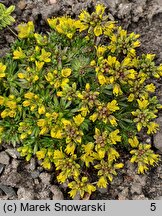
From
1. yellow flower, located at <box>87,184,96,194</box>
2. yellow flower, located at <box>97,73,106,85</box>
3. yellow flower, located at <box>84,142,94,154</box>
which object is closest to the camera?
yellow flower, located at <box>97,73,106,85</box>

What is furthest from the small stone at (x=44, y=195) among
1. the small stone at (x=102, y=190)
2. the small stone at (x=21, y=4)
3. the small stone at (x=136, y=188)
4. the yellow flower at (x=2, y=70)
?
the small stone at (x=21, y=4)

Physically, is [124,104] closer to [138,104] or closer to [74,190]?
[138,104]

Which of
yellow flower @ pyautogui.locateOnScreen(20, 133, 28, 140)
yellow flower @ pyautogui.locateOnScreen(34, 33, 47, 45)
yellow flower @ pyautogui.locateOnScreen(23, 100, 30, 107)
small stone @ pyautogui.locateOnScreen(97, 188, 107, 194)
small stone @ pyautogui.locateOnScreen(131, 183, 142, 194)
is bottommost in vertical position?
small stone @ pyautogui.locateOnScreen(97, 188, 107, 194)

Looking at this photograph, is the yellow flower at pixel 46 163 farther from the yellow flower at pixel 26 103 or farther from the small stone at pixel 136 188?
the small stone at pixel 136 188

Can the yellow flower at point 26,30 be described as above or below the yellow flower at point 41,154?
above

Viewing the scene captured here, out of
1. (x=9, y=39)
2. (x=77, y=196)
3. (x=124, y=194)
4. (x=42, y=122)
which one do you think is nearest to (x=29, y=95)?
(x=42, y=122)

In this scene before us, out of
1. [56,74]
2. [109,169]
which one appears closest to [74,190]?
[109,169]

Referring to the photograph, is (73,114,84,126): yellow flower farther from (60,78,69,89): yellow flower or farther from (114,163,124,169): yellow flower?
(114,163,124,169): yellow flower

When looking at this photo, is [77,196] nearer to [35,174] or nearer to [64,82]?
[35,174]

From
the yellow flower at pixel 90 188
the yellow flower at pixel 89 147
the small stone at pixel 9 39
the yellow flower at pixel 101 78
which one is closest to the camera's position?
the yellow flower at pixel 101 78

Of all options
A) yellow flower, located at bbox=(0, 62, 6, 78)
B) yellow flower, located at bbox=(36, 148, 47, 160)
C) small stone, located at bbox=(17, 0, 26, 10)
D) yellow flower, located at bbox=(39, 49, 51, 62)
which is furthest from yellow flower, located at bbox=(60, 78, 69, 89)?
small stone, located at bbox=(17, 0, 26, 10)

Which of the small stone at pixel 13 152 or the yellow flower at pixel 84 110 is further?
the small stone at pixel 13 152
